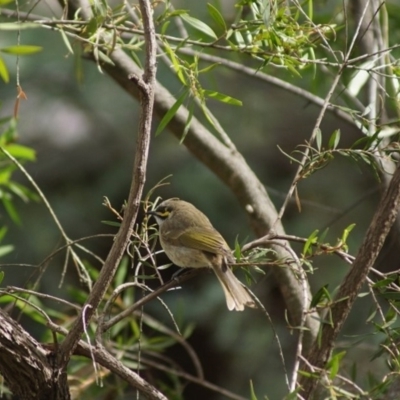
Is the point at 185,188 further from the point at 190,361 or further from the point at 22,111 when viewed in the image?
the point at 22,111

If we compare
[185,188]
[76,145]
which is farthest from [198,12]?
[76,145]

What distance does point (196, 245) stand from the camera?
3.29 m

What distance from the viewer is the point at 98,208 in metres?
6.46

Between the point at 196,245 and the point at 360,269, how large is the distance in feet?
4.62

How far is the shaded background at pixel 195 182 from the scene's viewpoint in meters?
5.59

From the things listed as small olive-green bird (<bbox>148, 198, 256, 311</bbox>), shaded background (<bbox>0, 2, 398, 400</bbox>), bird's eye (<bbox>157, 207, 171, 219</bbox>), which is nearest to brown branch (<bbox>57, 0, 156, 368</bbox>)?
small olive-green bird (<bbox>148, 198, 256, 311</bbox>)

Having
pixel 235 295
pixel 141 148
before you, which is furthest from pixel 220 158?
pixel 141 148

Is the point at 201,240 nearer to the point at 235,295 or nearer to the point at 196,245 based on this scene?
the point at 196,245

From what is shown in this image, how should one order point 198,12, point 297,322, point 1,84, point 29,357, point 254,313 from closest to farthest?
point 29,357 < point 297,322 < point 254,313 < point 198,12 < point 1,84

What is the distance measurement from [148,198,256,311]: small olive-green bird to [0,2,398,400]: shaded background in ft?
4.13

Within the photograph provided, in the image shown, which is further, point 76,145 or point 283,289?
point 76,145

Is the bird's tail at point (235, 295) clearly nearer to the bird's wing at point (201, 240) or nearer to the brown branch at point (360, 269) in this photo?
the bird's wing at point (201, 240)

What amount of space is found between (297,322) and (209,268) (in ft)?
1.19

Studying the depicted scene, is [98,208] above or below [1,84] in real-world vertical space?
below
